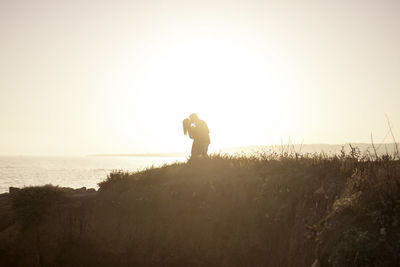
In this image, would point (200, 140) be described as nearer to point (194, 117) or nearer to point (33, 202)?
point (194, 117)

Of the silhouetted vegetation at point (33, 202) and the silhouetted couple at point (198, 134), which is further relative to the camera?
the silhouetted couple at point (198, 134)

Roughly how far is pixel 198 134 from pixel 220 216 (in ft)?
20.0

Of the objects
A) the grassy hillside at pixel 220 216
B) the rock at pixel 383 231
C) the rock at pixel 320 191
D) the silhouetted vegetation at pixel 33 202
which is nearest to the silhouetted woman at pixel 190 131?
the grassy hillside at pixel 220 216

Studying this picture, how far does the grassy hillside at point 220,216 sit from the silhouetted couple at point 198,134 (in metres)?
1.47

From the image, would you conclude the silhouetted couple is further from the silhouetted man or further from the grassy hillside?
the grassy hillside

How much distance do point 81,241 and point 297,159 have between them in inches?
343

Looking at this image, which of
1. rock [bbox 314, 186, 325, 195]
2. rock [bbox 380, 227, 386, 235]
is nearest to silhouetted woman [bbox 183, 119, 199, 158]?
rock [bbox 314, 186, 325, 195]

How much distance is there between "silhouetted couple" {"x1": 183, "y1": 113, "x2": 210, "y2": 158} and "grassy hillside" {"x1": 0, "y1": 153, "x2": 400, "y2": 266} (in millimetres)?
1468

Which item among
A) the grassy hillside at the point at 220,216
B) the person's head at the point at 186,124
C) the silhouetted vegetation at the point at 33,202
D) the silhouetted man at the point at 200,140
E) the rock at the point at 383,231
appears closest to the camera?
A: the rock at the point at 383,231

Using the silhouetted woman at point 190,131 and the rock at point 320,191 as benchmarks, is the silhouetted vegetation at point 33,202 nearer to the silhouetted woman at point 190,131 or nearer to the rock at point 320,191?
the silhouetted woman at point 190,131

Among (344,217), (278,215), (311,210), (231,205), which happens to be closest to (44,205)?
(231,205)

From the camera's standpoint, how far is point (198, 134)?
1602 centimetres

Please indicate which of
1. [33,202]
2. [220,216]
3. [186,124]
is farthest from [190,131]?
[33,202]

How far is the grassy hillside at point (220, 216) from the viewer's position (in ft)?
20.5
